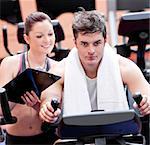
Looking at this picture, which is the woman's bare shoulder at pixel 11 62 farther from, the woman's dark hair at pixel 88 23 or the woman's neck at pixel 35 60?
the woman's dark hair at pixel 88 23

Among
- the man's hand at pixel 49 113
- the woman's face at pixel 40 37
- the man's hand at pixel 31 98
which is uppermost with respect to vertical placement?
the woman's face at pixel 40 37

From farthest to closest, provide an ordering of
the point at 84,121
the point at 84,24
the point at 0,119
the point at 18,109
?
the point at 18,109
the point at 0,119
the point at 84,24
the point at 84,121

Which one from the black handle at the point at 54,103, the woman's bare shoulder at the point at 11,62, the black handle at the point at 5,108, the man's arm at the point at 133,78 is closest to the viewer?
the black handle at the point at 54,103

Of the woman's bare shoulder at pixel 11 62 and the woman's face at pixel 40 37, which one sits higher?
the woman's face at pixel 40 37

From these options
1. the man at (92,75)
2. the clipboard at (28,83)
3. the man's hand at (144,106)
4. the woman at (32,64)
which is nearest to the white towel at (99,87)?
the man at (92,75)

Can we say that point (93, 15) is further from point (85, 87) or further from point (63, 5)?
point (63, 5)

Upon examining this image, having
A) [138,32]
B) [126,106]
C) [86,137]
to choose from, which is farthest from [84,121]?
[138,32]

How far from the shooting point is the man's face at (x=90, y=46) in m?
1.84

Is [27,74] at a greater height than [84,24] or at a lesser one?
lesser

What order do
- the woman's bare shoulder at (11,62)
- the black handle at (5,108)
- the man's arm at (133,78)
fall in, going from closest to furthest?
1. the black handle at (5,108)
2. the man's arm at (133,78)
3. the woman's bare shoulder at (11,62)

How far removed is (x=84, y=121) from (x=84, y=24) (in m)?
0.54

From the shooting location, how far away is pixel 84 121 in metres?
1.45

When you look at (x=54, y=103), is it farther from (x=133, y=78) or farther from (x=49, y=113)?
(x=133, y=78)

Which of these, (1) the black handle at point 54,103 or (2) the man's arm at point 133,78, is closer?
(1) the black handle at point 54,103
